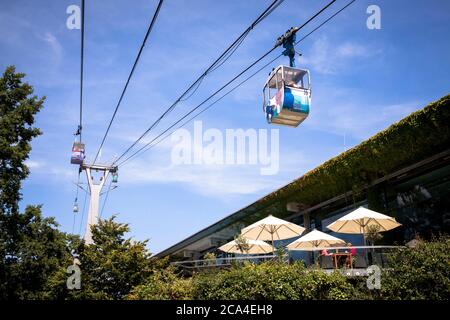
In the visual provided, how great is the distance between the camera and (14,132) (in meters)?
24.4

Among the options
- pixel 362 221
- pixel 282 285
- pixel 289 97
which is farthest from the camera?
pixel 362 221

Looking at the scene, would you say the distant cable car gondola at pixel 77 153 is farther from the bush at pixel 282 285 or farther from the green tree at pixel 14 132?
the bush at pixel 282 285

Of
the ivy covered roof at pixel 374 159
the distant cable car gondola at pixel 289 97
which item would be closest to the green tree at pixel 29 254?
the ivy covered roof at pixel 374 159

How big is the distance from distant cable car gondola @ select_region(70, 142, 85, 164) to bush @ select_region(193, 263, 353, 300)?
83.4ft

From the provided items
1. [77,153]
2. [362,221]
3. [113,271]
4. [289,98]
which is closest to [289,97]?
[289,98]

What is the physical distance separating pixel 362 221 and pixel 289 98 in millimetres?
5263

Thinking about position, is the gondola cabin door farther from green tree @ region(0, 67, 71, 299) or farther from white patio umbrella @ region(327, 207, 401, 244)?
green tree @ region(0, 67, 71, 299)

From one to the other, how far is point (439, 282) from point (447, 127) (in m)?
6.22

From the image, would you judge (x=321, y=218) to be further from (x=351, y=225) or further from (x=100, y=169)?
(x=100, y=169)

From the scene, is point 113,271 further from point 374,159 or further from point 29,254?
point 374,159

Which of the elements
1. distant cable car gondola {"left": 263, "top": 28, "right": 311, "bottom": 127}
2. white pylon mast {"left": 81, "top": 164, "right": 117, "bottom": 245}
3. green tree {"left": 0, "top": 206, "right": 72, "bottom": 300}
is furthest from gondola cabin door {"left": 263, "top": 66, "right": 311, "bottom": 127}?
white pylon mast {"left": 81, "top": 164, "right": 117, "bottom": 245}

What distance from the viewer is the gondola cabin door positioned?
1165 centimetres

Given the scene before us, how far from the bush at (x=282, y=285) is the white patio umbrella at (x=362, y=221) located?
10.3 feet
